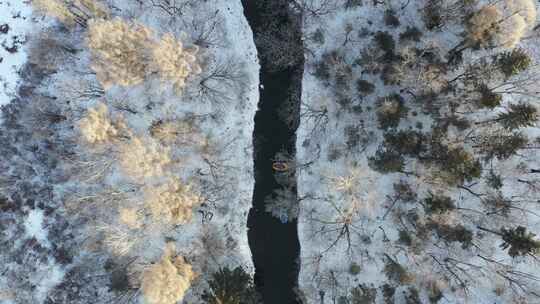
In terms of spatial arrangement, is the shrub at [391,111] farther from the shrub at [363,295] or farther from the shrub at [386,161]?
the shrub at [363,295]

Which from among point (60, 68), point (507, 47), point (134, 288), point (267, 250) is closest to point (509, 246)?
point (507, 47)

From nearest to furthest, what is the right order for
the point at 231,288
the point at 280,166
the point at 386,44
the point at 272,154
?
1. the point at 231,288
2. the point at 386,44
3. the point at 280,166
4. the point at 272,154

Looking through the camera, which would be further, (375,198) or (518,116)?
(375,198)

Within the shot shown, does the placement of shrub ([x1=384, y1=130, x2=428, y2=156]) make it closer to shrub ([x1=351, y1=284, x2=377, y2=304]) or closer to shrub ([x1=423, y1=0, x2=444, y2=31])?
shrub ([x1=423, y1=0, x2=444, y2=31])

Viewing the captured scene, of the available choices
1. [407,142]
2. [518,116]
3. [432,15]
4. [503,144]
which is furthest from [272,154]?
[518,116]

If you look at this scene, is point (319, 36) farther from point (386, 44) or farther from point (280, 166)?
point (280, 166)

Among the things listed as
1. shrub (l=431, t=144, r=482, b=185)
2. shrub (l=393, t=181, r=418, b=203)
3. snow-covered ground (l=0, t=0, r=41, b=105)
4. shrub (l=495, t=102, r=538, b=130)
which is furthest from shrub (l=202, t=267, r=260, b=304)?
shrub (l=495, t=102, r=538, b=130)

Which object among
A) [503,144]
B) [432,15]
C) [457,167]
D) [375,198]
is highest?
[432,15]
